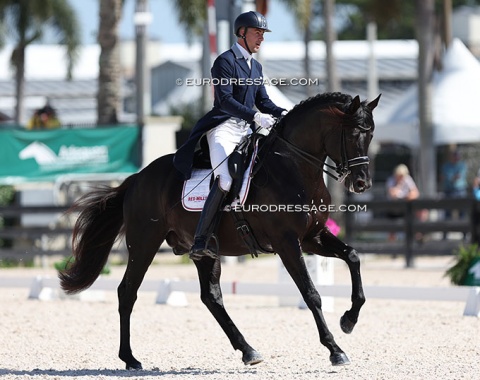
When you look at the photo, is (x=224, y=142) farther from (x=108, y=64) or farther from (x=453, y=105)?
(x=453, y=105)

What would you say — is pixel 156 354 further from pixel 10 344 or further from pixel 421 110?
pixel 421 110

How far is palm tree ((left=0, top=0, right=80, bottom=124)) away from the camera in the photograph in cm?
3916

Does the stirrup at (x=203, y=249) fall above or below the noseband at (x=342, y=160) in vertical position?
below

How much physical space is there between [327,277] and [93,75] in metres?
46.6

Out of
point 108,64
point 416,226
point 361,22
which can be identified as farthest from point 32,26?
point 361,22

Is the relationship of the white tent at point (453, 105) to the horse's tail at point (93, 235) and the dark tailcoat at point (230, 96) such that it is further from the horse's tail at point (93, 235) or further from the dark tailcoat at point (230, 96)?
the dark tailcoat at point (230, 96)

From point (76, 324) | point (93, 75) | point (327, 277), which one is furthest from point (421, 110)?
point (93, 75)

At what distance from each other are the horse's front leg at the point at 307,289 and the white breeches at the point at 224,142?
720 millimetres

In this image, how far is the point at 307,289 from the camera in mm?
8148

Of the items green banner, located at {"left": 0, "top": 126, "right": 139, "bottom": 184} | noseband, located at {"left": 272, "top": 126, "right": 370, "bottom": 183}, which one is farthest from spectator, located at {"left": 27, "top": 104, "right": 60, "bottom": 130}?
noseband, located at {"left": 272, "top": 126, "right": 370, "bottom": 183}

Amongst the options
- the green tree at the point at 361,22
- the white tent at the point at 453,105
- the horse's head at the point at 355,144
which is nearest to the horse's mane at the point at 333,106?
the horse's head at the point at 355,144

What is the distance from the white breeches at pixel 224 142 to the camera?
8594 millimetres

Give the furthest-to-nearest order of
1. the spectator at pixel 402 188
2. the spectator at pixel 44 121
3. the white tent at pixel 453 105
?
1. the white tent at pixel 453 105
2. the spectator at pixel 44 121
3. the spectator at pixel 402 188

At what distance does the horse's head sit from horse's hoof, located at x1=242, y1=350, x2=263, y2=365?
1.47m
